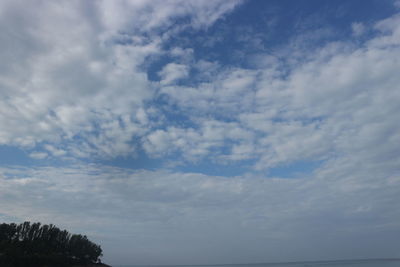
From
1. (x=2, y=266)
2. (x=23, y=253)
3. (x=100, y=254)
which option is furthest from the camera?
(x=100, y=254)

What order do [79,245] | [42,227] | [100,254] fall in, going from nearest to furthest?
[42,227] < [79,245] < [100,254]

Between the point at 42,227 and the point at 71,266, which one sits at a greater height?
the point at 42,227

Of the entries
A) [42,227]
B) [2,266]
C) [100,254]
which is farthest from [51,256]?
[100,254]

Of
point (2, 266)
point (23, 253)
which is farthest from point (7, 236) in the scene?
point (2, 266)

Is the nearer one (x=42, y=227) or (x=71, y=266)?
(x=42, y=227)

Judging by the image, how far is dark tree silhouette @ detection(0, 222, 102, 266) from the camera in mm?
90456

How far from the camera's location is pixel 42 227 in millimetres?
112188

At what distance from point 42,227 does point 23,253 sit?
18760mm

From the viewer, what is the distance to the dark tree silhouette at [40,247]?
9046 centimetres

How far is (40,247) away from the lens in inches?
4107

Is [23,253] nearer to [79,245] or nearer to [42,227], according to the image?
[42,227]

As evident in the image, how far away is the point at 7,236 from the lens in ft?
332

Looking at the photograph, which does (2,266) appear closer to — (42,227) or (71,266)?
(42,227)

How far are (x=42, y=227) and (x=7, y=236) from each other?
485 inches
